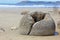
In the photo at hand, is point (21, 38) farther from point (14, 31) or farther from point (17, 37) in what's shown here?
point (14, 31)

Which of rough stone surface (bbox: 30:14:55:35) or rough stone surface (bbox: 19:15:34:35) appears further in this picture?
rough stone surface (bbox: 19:15:34:35)

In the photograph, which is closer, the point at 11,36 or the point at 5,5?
the point at 11,36

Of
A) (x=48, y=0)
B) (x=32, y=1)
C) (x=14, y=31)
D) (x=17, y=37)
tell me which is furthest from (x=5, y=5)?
(x=17, y=37)

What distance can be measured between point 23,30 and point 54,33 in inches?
24.5

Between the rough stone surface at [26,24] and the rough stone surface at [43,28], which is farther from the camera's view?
the rough stone surface at [26,24]

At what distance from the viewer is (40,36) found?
3441mm

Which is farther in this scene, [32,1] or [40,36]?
[32,1]

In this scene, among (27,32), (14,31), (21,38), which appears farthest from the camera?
(14,31)

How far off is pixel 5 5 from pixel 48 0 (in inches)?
77.1

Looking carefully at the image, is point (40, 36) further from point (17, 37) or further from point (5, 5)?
point (5, 5)

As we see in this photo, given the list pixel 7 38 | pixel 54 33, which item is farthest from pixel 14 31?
pixel 54 33

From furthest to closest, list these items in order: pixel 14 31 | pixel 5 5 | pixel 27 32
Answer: pixel 5 5 < pixel 14 31 < pixel 27 32

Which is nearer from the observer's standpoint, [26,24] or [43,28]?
[43,28]

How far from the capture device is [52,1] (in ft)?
26.6
